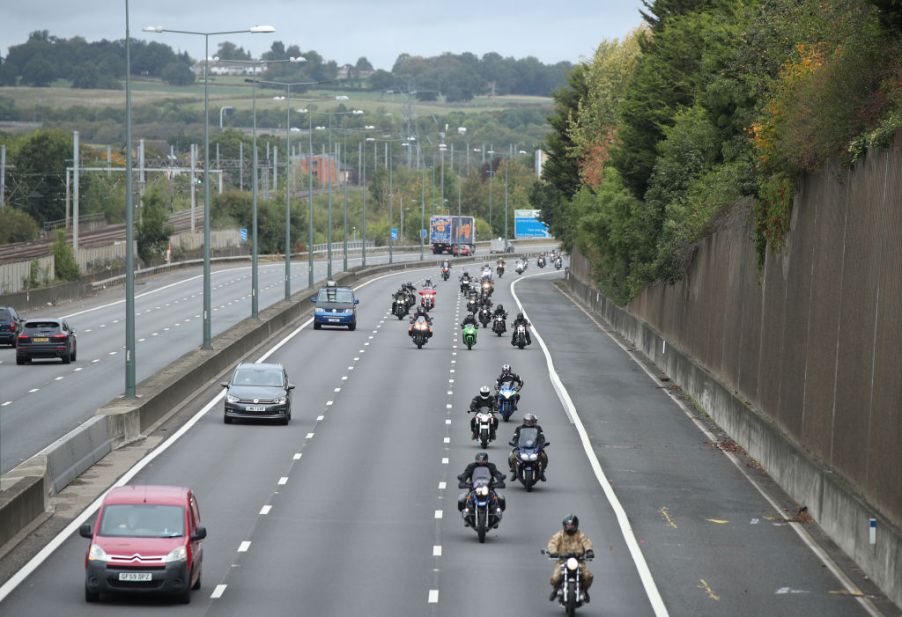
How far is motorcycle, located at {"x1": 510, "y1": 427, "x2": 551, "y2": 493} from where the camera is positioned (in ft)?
102

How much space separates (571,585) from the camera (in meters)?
20.2

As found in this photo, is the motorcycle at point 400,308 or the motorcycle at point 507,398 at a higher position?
the motorcycle at point 507,398

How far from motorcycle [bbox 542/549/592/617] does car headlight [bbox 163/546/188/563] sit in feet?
15.4

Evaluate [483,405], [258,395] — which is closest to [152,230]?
[258,395]

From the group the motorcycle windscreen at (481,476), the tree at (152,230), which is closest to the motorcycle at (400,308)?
the tree at (152,230)

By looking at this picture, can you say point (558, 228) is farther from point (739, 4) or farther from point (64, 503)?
point (64, 503)

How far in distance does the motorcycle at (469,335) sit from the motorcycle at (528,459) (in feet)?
101

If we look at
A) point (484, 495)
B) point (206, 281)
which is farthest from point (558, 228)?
point (484, 495)

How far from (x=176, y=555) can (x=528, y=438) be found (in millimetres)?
12535

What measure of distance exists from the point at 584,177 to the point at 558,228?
18706 millimetres

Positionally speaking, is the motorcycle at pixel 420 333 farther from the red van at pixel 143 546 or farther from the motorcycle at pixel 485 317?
the red van at pixel 143 546

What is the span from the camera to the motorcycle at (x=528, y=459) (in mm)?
31219

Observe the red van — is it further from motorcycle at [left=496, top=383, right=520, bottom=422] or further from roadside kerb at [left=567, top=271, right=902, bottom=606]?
motorcycle at [left=496, top=383, right=520, bottom=422]

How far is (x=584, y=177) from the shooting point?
102 metres
